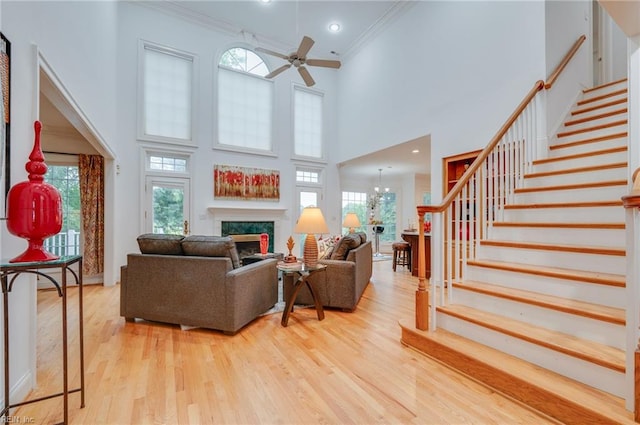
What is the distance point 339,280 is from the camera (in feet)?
11.4

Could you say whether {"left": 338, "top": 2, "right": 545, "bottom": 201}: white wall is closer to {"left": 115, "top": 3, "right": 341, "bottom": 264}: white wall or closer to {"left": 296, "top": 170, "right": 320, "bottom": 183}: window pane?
{"left": 296, "top": 170, "right": 320, "bottom": 183}: window pane

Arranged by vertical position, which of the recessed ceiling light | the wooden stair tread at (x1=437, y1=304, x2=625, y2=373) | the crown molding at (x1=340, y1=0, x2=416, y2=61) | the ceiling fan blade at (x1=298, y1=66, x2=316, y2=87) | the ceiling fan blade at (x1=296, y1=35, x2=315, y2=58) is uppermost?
the recessed ceiling light

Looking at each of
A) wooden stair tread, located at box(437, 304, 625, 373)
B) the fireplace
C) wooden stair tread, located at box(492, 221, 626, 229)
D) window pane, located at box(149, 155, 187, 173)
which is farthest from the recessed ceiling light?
wooden stair tread, located at box(437, 304, 625, 373)

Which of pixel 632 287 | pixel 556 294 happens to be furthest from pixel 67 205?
pixel 632 287

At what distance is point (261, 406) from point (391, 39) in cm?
653

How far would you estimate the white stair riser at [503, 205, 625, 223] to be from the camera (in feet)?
8.01

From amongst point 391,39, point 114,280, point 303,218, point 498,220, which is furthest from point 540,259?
point 114,280

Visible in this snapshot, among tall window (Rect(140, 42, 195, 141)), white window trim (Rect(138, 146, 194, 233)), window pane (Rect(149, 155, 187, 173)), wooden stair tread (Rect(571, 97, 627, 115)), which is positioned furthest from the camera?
window pane (Rect(149, 155, 187, 173))

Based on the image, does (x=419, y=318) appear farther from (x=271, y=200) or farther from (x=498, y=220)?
(x=271, y=200)

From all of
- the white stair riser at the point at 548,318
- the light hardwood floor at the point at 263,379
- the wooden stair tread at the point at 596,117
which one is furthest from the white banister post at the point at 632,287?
the wooden stair tread at the point at 596,117

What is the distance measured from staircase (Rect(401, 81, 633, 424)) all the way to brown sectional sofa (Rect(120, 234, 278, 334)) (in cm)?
152

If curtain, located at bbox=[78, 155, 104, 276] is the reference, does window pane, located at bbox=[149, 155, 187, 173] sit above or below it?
above

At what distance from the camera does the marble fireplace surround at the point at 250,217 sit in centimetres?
617

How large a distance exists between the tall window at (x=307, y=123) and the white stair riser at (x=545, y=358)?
18.6 ft
